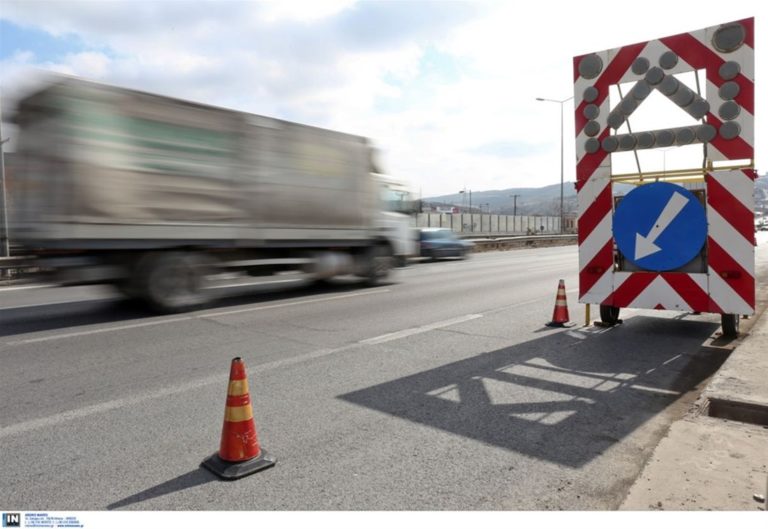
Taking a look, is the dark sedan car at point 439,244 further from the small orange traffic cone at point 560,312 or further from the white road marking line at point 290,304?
the small orange traffic cone at point 560,312

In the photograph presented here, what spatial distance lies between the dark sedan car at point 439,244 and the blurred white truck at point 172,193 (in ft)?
33.6

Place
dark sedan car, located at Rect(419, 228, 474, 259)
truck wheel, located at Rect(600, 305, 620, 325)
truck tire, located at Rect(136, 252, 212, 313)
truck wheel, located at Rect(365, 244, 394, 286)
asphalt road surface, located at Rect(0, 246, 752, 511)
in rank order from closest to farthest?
asphalt road surface, located at Rect(0, 246, 752, 511), truck wheel, located at Rect(600, 305, 620, 325), truck tire, located at Rect(136, 252, 212, 313), truck wheel, located at Rect(365, 244, 394, 286), dark sedan car, located at Rect(419, 228, 474, 259)

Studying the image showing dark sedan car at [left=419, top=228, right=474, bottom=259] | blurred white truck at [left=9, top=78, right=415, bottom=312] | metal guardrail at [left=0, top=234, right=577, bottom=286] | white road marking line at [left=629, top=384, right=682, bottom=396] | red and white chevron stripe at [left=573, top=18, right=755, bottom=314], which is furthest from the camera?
dark sedan car at [left=419, top=228, right=474, bottom=259]

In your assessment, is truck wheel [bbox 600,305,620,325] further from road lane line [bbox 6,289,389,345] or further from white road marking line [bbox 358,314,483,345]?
road lane line [bbox 6,289,389,345]

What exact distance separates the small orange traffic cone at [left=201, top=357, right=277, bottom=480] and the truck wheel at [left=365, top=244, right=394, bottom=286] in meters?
9.33

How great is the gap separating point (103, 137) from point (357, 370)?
206 inches

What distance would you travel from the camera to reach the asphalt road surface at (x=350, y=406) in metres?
2.93

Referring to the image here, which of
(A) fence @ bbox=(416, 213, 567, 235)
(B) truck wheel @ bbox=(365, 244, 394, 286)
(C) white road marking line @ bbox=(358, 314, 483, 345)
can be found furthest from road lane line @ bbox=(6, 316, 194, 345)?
(A) fence @ bbox=(416, 213, 567, 235)

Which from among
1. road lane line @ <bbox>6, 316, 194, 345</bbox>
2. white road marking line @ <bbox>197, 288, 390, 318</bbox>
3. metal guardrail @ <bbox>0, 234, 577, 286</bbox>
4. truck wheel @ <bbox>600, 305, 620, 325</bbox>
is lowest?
road lane line @ <bbox>6, 316, 194, 345</bbox>

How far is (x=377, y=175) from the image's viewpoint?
40.8 feet

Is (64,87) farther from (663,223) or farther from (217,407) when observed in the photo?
(663,223)

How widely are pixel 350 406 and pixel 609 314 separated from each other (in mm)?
4621

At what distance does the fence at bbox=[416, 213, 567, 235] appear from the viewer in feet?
185

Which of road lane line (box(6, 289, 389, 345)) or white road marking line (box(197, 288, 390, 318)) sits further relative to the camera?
white road marking line (box(197, 288, 390, 318))
